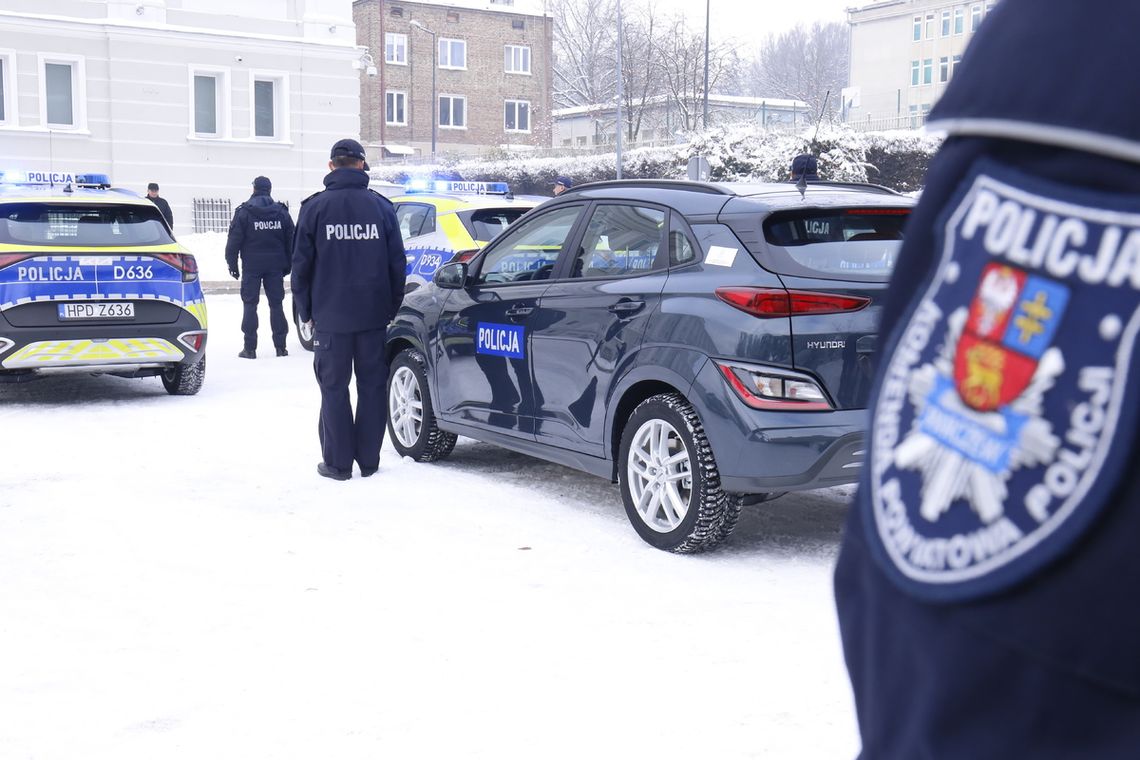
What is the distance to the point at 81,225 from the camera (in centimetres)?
1077

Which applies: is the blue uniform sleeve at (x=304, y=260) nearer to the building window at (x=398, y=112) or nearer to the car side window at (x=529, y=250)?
the car side window at (x=529, y=250)

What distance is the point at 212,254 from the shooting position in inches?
1174

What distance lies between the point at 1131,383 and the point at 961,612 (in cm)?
21

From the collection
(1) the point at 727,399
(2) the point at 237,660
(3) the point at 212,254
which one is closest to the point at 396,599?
(2) the point at 237,660

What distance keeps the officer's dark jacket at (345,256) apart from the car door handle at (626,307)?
5.83 feet

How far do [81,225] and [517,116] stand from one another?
64.3m

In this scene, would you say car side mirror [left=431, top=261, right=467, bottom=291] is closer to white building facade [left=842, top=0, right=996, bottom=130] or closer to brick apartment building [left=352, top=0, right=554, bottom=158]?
brick apartment building [left=352, top=0, right=554, bottom=158]

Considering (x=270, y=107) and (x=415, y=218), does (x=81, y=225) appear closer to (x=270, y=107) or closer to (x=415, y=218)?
(x=415, y=218)

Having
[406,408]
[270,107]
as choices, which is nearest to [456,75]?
[270,107]

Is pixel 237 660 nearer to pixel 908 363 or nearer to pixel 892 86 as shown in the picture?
pixel 908 363

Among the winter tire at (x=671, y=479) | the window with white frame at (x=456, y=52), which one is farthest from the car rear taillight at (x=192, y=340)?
the window with white frame at (x=456, y=52)

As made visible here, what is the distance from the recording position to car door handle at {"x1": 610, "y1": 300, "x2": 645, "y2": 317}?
6.26 metres

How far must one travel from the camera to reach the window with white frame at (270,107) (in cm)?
3366

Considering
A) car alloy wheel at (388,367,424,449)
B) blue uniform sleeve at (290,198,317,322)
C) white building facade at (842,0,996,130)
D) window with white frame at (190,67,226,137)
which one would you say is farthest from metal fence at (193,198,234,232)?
white building facade at (842,0,996,130)
